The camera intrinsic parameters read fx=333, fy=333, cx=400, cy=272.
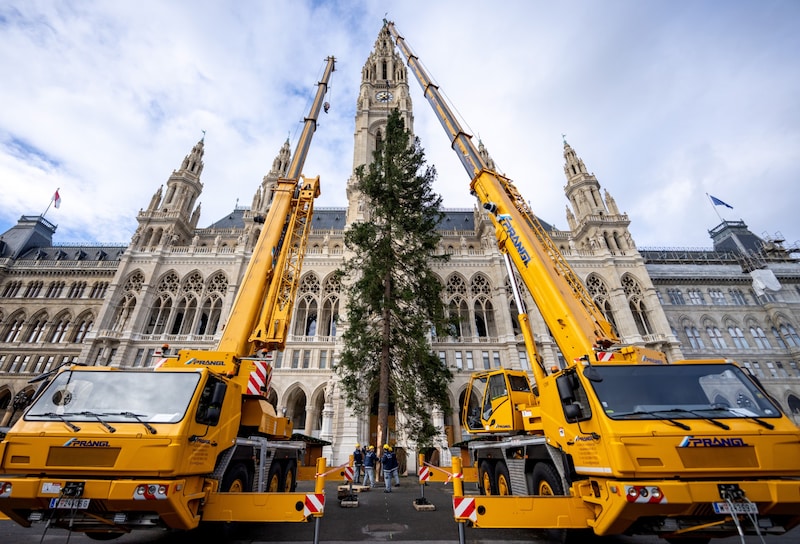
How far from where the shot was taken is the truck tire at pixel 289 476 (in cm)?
734

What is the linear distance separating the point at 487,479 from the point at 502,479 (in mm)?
952

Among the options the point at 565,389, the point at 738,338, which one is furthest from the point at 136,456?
the point at 738,338

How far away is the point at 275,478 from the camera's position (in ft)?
22.3

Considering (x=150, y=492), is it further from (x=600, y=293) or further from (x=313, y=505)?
(x=600, y=293)

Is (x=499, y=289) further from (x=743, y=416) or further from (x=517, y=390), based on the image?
(x=743, y=416)

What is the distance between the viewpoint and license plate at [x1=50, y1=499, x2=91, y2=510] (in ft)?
12.0

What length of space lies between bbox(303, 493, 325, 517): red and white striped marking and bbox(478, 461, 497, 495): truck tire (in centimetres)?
444

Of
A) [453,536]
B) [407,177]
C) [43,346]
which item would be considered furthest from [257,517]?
[43,346]

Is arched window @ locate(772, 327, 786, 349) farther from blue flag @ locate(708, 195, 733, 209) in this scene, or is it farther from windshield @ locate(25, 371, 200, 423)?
windshield @ locate(25, 371, 200, 423)

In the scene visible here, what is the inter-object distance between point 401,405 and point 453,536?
9.09m

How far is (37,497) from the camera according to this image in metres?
3.70

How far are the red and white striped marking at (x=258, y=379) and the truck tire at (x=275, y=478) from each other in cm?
149

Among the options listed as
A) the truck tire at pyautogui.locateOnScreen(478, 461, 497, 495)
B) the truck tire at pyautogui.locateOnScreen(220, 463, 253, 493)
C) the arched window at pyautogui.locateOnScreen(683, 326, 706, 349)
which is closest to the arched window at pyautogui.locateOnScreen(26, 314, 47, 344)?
the truck tire at pyautogui.locateOnScreen(220, 463, 253, 493)

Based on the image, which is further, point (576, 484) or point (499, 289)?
point (499, 289)
